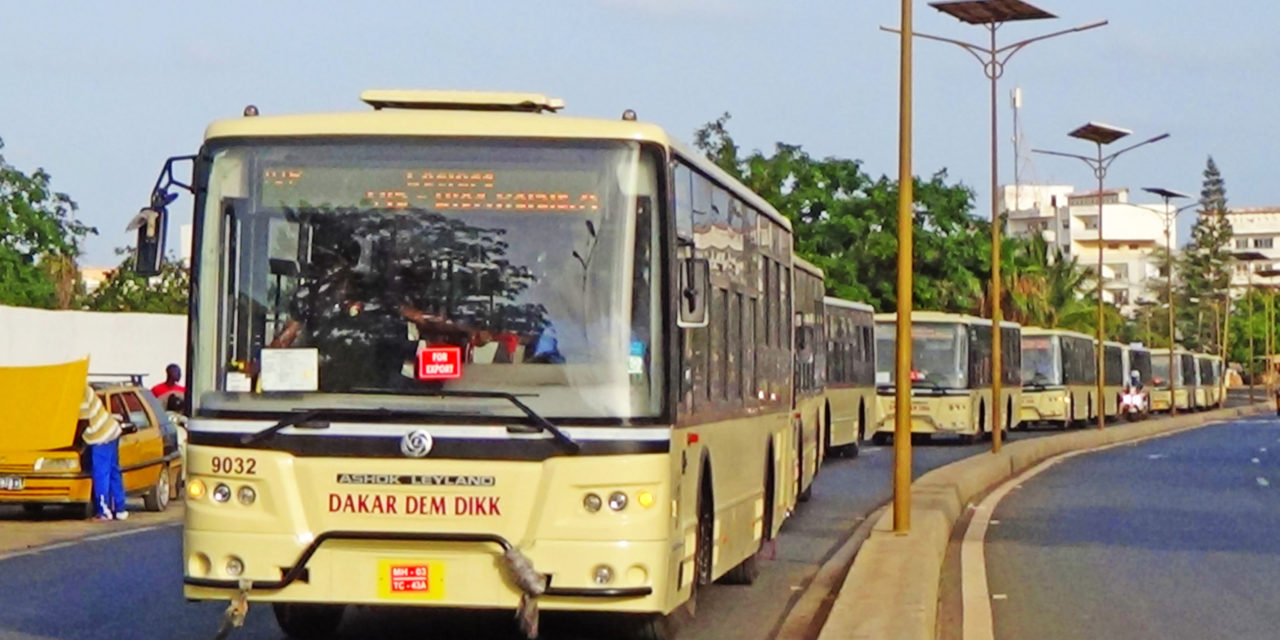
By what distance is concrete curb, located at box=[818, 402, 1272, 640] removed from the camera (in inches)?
472

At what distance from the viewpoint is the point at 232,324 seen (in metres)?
11.0

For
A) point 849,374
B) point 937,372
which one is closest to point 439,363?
point 849,374

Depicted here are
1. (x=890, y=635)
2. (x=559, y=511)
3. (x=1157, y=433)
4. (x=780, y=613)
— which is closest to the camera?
(x=559, y=511)

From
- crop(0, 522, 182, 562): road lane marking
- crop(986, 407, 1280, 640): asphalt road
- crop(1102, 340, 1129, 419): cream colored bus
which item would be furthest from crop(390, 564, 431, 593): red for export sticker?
crop(1102, 340, 1129, 419): cream colored bus

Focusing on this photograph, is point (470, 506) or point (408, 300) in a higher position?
point (408, 300)

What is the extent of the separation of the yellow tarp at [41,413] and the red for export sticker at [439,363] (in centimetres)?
1261

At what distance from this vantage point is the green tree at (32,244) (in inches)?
2112

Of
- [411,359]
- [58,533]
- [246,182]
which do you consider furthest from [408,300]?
[58,533]

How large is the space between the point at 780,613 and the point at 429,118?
4.82 metres

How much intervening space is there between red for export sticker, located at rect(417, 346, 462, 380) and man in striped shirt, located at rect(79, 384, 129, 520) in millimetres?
12089

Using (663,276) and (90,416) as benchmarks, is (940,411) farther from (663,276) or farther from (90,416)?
(663,276)

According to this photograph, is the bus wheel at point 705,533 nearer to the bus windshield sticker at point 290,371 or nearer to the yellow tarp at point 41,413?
the bus windshield sticker at point 290,371

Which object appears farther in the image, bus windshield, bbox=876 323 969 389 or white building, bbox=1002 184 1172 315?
white building, bbox=1002 184 1172 315

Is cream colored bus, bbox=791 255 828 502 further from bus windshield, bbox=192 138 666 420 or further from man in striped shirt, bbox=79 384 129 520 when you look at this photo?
bus windshield, bbox=192 138 666 420
